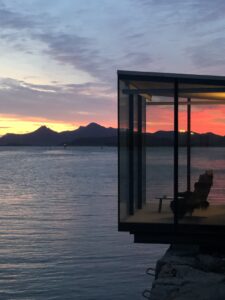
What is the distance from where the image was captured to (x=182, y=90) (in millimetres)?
10250

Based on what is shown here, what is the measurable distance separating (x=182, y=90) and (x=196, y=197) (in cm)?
198

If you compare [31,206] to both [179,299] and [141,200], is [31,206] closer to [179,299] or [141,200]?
[141,200]

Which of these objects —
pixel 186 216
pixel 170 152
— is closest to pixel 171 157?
pixel 170 152

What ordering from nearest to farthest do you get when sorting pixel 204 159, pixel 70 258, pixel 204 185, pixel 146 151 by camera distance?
pixel 204 185, pixel 204 159, pixel 146 151, pixel 70 258

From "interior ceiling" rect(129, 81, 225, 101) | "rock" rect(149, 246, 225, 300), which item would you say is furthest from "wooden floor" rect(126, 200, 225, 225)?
"interior ceiling" rect(129, 81, 225, 101)

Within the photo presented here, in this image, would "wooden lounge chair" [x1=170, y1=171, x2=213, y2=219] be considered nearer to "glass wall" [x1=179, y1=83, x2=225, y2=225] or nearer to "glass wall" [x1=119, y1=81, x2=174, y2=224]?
"glass wall" [x1=179, y1=83, x2=225, y2=225]

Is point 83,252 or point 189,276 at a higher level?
point 189,276

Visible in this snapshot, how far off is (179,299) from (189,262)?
211 cm

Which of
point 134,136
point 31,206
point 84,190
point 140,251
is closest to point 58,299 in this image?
point 134,136

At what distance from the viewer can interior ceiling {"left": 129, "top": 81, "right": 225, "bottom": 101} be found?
1018 cm

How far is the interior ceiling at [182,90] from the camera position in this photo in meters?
10.2

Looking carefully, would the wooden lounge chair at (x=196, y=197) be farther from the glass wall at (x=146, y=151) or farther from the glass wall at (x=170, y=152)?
the glass wall at (x=146, y=151)

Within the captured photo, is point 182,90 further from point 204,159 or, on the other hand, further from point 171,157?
point 204,159

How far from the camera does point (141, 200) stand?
37.1ft
